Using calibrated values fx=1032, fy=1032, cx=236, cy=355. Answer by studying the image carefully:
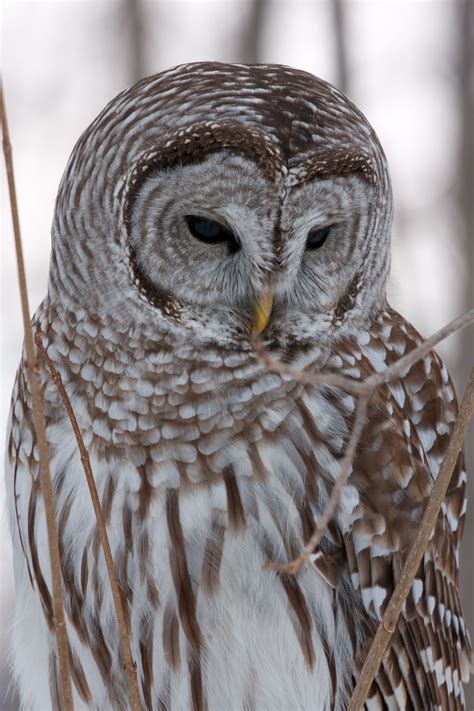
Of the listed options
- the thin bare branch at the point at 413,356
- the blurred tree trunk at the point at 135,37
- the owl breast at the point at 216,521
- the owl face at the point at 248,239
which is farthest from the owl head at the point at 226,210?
the blurred tree trunk at the point at 135,37

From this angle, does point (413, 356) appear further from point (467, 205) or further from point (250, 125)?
point (467, 205)

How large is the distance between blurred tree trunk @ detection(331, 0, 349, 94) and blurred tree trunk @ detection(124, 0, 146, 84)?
5.17 ft

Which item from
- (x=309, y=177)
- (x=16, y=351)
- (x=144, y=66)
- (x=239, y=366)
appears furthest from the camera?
(x=144, y=66)

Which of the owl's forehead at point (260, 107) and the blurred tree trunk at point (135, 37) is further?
the blurred tree trunk at point (135, 37)

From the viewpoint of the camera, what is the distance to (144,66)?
8445mm

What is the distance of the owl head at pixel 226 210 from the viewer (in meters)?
2.24

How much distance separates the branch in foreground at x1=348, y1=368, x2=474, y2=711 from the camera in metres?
1.63

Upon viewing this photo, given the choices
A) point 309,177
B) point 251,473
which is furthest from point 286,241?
point 251,473

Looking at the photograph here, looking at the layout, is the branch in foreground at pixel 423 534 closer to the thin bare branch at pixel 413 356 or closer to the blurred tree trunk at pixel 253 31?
the thin bare branch at pixel 413 356

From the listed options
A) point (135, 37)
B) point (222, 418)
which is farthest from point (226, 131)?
point (135, 37)

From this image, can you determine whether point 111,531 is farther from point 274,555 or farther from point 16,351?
point 16,351

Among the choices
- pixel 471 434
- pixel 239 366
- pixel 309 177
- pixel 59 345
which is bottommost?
pixel 471 434

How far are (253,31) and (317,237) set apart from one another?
633 cm

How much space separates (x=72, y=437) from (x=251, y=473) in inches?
18.3
